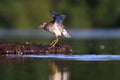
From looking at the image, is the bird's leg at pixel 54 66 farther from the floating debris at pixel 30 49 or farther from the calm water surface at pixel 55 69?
the floating debris at pixel 30 49

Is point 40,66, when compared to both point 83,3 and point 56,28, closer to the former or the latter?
point 56,28

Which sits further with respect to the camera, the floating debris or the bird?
the bird

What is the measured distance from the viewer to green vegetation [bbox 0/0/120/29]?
3691cm

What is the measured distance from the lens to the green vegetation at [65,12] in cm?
3691

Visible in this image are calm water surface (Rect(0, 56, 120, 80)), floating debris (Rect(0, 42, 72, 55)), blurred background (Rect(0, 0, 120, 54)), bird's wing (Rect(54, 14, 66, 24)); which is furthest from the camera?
blurred background (Rect(0, 0, 120, 54))

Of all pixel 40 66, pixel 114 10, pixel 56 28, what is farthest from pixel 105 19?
pixel 40 66

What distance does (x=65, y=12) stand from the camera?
37.0 meters

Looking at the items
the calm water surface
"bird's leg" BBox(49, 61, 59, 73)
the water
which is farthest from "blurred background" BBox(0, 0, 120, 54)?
"bird's leg" BBox(49, 61, 59, 73)

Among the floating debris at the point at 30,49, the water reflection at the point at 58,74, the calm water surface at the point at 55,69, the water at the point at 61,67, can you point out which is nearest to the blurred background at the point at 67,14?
the floating debris at the point at 30,49

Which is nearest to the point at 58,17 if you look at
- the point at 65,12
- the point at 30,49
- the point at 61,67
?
the point at 30,49

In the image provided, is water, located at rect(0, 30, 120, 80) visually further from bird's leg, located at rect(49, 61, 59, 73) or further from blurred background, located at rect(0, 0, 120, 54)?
blurred background, located at rect(0, 0, 120, 54)

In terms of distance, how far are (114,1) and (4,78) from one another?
86.3 feet

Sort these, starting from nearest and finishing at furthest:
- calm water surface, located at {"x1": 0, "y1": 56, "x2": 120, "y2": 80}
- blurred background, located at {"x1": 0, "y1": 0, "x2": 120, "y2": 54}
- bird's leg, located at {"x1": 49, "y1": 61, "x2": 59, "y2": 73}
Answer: calm water surface, located at {"x1": 0, "y1": 56, "x2": 120, "y2": 80}
bird's leg, located at {"x1": 49, "y1": 61, "x2": 59, "y2": 73}
blurred background, located at {"x1": 0, "y1": 0, "x2": 120, "y2": 54}

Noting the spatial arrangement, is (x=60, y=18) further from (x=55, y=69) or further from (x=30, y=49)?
(x=55, y=69)
